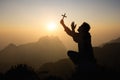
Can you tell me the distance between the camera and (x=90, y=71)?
581 inches

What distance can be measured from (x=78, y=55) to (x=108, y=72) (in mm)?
2862

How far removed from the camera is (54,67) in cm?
9462

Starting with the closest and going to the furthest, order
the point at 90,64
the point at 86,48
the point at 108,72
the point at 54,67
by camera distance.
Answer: the point at 108,72 < the point at 90,64 < the point at 86,48 < the point at 54,67

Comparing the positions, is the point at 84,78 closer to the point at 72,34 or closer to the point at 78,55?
the point at 78,55

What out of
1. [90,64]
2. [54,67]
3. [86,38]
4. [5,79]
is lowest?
[54,67]

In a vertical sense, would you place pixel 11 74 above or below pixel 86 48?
below

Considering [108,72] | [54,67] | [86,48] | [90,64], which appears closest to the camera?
[108,72]

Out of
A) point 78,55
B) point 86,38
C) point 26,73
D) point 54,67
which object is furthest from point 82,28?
point 54,67

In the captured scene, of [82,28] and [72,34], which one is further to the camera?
[72,34]

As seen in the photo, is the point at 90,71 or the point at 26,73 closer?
the point at 90,71

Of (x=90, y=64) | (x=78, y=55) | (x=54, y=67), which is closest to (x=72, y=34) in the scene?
(x=78, y=55)

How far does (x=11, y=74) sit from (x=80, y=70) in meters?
5.36

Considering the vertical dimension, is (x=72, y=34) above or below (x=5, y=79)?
above

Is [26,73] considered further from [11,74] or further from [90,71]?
[90,71]
